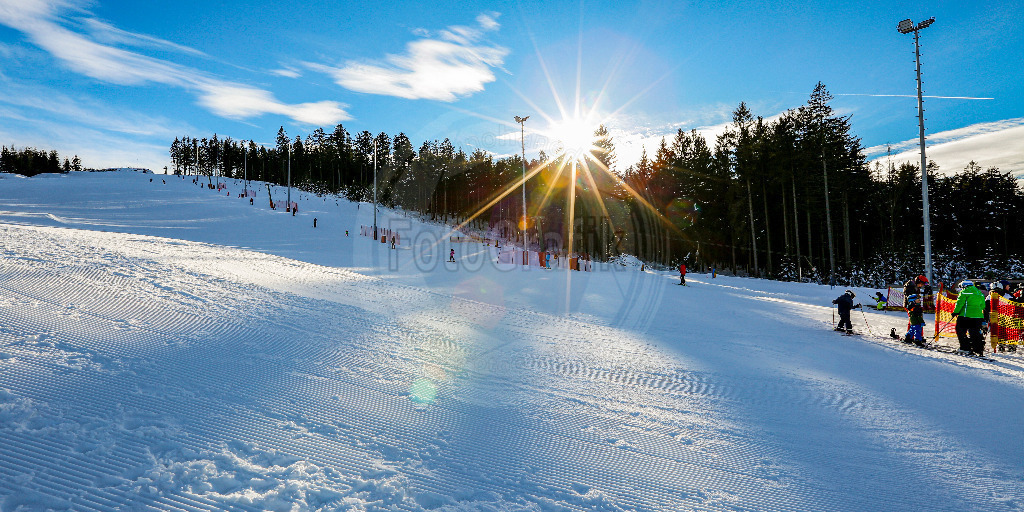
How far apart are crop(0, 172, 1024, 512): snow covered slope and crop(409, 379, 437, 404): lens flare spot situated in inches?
1.7

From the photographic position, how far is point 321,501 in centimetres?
346

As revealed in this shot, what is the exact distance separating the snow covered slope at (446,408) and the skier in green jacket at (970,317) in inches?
19.8

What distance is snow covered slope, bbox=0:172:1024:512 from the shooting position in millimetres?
3715

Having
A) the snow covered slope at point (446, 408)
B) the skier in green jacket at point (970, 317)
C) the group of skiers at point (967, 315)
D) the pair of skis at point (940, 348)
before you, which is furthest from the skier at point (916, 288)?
the snow covered slope at point (446, 408)

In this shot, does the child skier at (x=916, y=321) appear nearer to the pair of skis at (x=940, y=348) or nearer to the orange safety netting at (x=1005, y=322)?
the pair of skis at (x=940, y=348)

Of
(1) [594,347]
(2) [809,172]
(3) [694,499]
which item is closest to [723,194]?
(2) [809,172]

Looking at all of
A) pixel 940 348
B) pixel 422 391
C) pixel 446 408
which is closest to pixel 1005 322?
pixel 940 348

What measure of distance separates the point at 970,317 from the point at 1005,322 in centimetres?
222

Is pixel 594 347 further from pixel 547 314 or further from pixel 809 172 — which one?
pixel 809 172

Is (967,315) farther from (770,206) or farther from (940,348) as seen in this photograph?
(770,206)

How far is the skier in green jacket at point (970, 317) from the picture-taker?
9.94m

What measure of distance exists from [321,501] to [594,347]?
6.72 metres

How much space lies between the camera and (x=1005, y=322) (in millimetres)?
11117

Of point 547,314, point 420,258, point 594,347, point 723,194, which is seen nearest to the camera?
point 594,347
